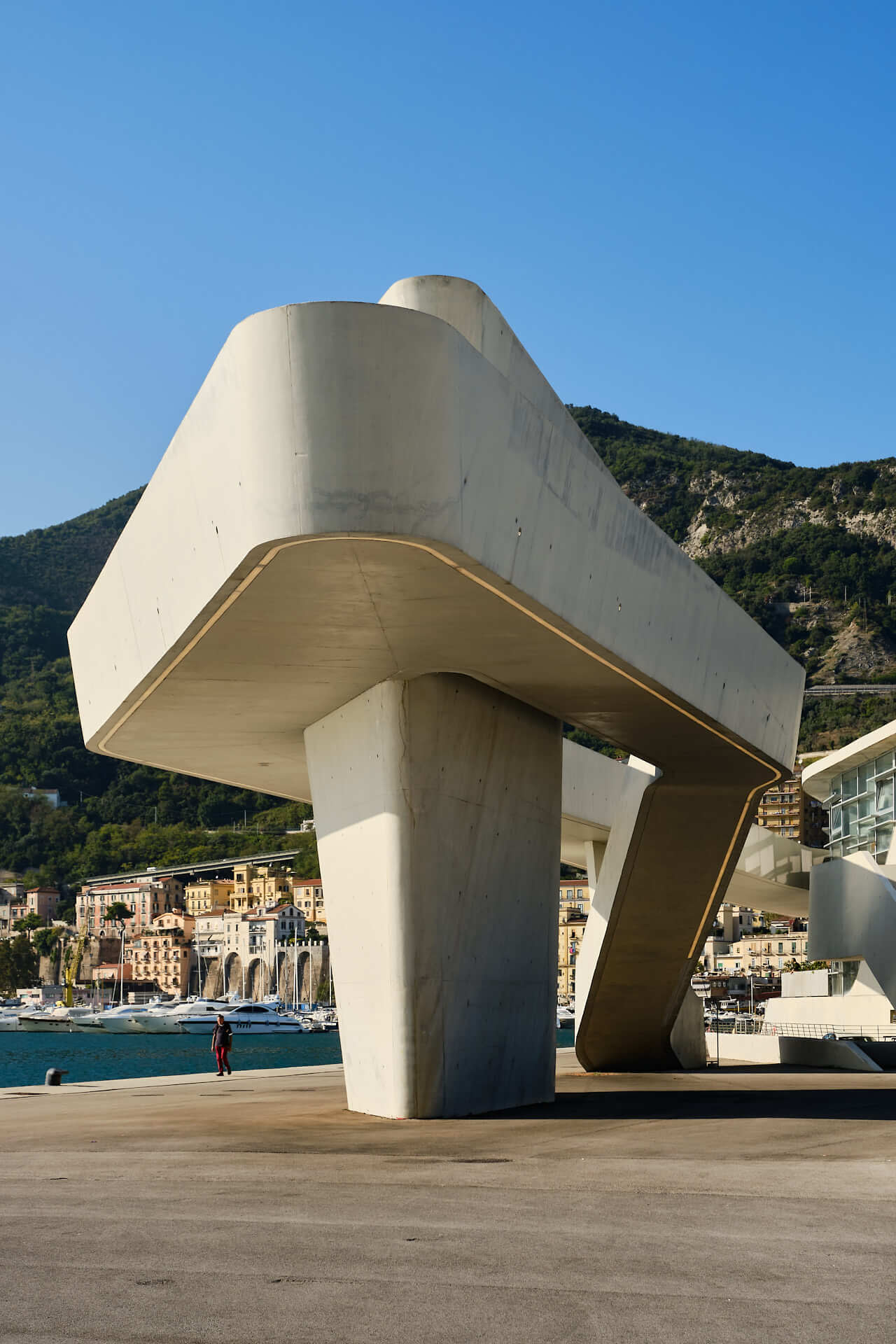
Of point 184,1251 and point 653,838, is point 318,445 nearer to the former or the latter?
point 184,1251

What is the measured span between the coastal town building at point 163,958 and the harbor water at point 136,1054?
47.3m

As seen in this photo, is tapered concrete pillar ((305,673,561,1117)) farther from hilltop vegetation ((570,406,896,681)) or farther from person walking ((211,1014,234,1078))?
hilltop vegetation ((570,406,896,681))

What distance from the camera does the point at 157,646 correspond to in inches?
574

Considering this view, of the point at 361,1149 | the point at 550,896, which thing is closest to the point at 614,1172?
the point at 361,1149

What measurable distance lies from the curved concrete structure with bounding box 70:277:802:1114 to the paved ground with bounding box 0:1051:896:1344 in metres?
3.19

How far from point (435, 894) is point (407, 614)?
13.7 feet

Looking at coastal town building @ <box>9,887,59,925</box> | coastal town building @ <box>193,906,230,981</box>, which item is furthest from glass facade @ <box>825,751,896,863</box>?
coastal town building @ <box>9,887,59,925</box>

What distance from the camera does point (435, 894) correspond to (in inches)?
627

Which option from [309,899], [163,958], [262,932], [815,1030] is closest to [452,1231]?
[815,1030]

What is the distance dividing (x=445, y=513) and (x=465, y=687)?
5629 millimetres

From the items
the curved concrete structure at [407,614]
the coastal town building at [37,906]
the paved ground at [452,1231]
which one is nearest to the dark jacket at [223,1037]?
the curved concrete structure at [407,614]

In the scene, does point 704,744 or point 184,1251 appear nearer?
point 184,1251

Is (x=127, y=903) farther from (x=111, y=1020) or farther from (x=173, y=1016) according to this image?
(x=173, y=1016)

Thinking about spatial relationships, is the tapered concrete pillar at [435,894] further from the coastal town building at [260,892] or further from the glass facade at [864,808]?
the coastal town building at [260,892]
